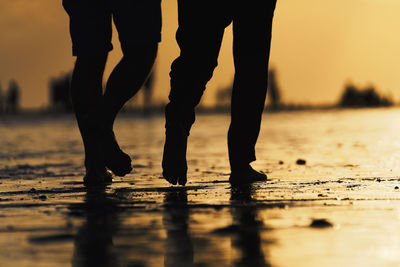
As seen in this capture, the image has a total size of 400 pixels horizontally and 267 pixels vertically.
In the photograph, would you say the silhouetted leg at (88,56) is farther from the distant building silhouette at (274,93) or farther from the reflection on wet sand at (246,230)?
the distant building silhouette at (274,93)

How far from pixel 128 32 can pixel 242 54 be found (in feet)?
2.42

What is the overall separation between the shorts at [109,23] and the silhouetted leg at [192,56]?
0.70 feet

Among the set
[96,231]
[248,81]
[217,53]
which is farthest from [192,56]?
[96,231]

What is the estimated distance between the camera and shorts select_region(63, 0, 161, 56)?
5.15m

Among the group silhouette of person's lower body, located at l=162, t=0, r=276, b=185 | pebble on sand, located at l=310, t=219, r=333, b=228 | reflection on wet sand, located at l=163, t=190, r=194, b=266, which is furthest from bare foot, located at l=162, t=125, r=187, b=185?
pebble on sand, located at l=310, t=219, r=333, b=228

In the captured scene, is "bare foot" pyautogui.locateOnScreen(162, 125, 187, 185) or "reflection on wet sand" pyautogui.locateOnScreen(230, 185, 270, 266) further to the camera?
"bare foot" pyautogui.locateOnScreen(162, 125, 187, 185)

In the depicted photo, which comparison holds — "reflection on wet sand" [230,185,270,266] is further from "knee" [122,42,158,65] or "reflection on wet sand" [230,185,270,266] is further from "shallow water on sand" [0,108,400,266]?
"knee" [122,42,158,65]

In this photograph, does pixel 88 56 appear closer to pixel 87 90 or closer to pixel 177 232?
pixel 87 90

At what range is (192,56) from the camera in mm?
5395

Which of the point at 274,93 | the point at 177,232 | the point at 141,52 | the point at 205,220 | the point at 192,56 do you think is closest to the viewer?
the point at 177,232

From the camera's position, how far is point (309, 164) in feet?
24.6

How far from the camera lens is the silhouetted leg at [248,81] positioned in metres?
5.43

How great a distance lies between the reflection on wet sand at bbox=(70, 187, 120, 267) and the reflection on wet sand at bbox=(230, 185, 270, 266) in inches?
15.3

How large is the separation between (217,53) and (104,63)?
2.20 ft
